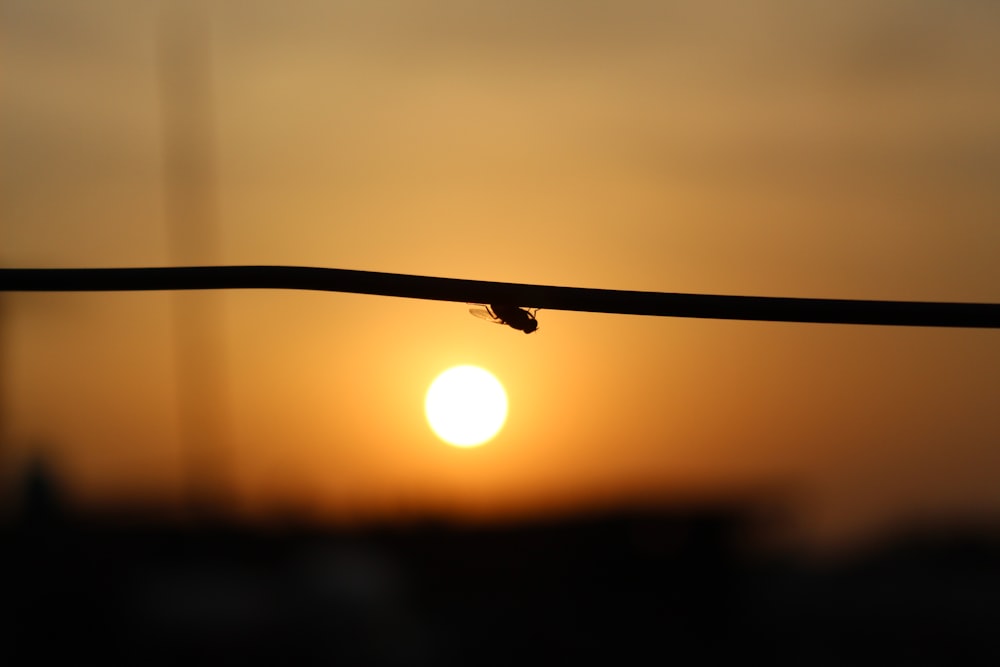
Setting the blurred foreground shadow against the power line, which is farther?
the blurred foreground shadow

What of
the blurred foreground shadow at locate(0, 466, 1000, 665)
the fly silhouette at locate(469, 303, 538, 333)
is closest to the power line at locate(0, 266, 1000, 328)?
the fly silhouette at locate(469, 303, 538, 333)

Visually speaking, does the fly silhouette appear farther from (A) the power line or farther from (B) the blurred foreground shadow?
(B) the blurred foreground shadow

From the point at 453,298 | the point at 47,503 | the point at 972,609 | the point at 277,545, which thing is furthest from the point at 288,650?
the point at 453,298

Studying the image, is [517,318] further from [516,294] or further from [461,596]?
[461,596]

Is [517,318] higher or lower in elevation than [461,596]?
higher

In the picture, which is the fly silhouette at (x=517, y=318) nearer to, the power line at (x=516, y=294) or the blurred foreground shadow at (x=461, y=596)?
the power line at (x=516, y=294)

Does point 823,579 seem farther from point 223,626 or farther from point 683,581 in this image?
point 223,626

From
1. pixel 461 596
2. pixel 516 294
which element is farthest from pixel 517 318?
pixel 461 596

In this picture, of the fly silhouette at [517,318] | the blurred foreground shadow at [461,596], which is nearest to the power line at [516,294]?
the fly silhouette at [517,318]
